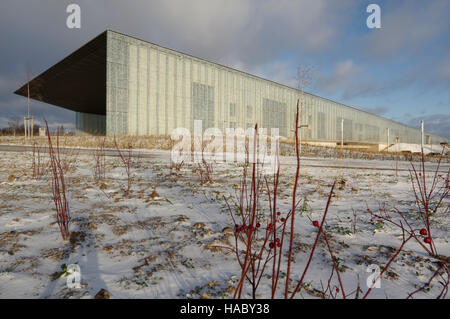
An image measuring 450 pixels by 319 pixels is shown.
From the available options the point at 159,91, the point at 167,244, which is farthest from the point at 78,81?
the point at 167,244

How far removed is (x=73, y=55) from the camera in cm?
1842

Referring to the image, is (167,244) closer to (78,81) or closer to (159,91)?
(159,91)

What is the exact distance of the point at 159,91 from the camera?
1981 centimetres

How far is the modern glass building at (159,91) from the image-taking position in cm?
1764

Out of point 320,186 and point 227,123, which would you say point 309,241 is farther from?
point 227,123

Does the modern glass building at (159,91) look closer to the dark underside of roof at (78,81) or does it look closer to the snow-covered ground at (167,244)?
the dark underside of roof at (78,81)

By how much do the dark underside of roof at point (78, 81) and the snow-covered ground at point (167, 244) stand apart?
19113mm

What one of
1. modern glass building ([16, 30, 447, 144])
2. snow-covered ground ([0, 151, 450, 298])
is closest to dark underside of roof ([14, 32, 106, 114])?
modern glass building ([16, 30, 447, 144])

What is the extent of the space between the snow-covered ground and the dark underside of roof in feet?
62.7

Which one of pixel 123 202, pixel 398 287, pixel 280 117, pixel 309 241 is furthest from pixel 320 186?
pixel 280 117

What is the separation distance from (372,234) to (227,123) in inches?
908

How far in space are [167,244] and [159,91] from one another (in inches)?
788

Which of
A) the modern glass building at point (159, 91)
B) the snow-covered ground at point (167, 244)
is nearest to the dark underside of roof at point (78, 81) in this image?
the modern glass building at point (159, 91)

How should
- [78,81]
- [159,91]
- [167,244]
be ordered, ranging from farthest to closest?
[78,81], [159,91], [167,244]
